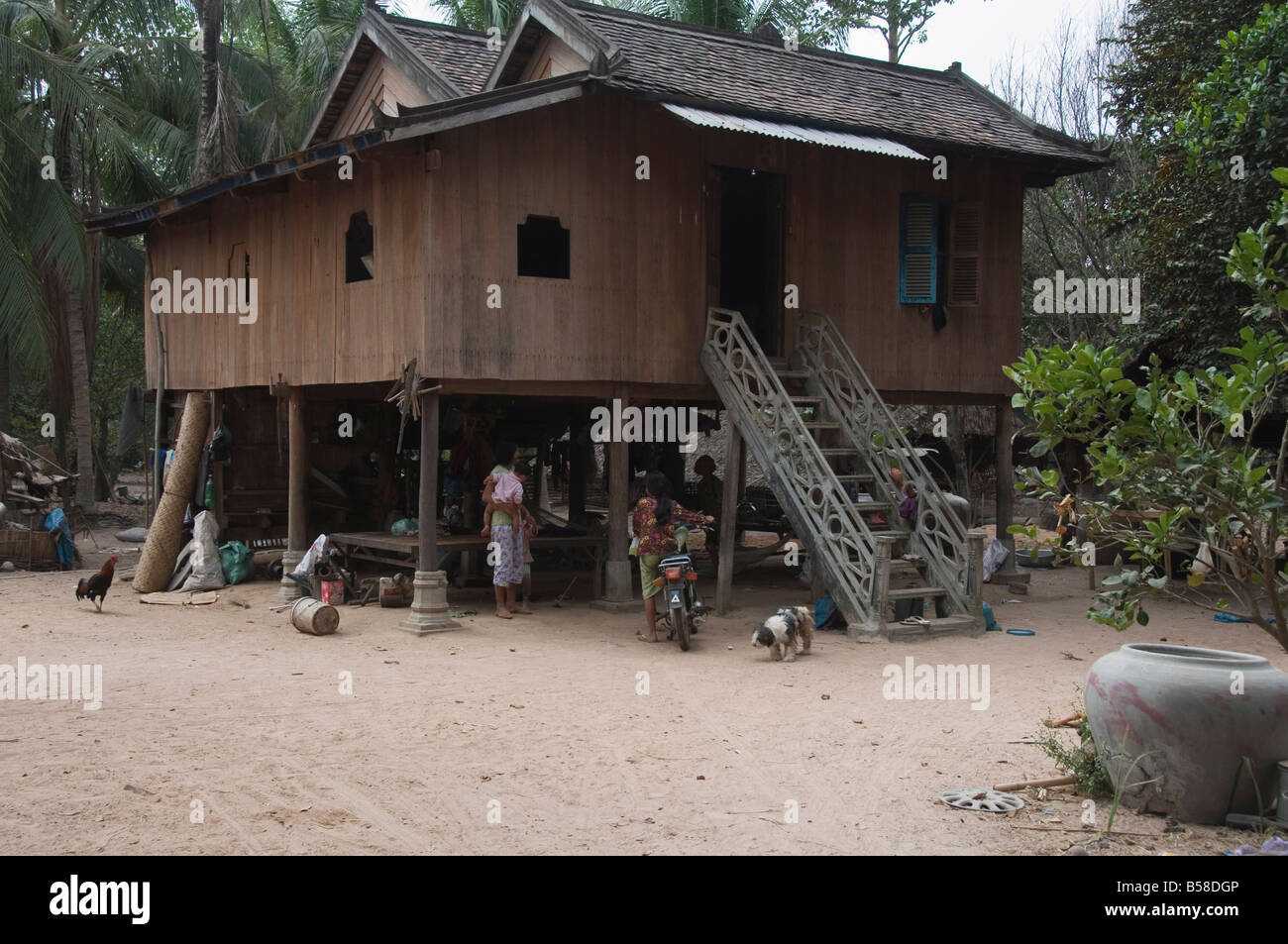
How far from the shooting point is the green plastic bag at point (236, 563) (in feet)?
52.1

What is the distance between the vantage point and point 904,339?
50.4 ft

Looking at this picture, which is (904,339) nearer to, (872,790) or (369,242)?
(369,242)

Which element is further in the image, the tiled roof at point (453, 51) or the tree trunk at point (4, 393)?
the tree trunk at point (4, 393)

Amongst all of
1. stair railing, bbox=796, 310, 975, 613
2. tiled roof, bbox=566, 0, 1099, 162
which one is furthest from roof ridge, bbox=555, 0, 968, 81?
stair railing, bbox=796, 310, 975, 613

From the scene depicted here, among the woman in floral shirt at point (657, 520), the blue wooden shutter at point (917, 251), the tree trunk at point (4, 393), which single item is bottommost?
the woman in floral shirt at point (657, 520)

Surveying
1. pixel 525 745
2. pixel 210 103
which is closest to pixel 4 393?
pixel 210 103

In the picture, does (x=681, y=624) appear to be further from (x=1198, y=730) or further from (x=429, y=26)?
(x=429, y=26)

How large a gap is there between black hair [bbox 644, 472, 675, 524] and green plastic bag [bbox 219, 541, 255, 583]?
24.5 feet

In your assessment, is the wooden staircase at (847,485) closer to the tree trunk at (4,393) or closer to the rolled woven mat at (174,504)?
the rolled woven mat at (174,504)

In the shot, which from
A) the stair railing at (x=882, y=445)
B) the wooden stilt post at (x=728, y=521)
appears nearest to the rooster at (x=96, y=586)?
the wooden stilt post at (x=728, y=521)

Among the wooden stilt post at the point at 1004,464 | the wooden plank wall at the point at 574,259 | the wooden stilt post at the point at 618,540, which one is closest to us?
the wooden plank wall at the point at 574,259

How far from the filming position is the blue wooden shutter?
15203 millimetres

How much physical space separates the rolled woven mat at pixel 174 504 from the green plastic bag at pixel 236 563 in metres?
0.62

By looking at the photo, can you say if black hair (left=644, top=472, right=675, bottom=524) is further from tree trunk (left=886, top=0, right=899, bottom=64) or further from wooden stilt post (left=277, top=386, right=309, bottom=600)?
tree trunk (left=886, top=0, right=899, bottom=64)
